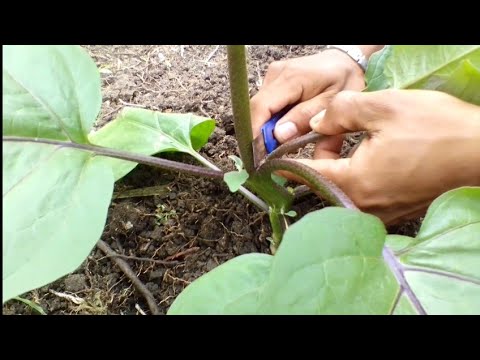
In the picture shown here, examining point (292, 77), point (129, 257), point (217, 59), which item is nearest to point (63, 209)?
point (129, 257)

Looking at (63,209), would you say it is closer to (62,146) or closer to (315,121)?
(62,146)

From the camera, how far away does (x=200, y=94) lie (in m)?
1.58

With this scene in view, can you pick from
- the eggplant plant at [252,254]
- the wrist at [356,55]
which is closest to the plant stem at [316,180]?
the eggplant plant at [252,254]

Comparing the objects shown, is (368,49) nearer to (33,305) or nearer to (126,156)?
(126,156)

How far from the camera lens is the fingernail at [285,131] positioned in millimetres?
1253

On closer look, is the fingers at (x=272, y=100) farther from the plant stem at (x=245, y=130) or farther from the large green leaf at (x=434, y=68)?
the large green leaf at (x=434, y=68)

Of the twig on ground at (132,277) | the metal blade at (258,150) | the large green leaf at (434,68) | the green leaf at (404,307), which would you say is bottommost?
the twig on ground at (132,277)

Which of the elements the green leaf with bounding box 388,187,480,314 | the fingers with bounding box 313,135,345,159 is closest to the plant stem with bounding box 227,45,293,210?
the fingers with bounding box 313,135,345,159

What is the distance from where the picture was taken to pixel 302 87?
4.49 feet

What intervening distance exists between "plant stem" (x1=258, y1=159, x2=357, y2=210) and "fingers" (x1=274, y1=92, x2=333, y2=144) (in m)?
0.14

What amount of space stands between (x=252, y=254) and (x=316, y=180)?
192 mm

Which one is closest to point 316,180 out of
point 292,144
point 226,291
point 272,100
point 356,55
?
point 292,144

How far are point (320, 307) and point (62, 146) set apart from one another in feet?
1.79

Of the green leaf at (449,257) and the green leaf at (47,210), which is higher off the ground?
the green leaf at (47,210)
